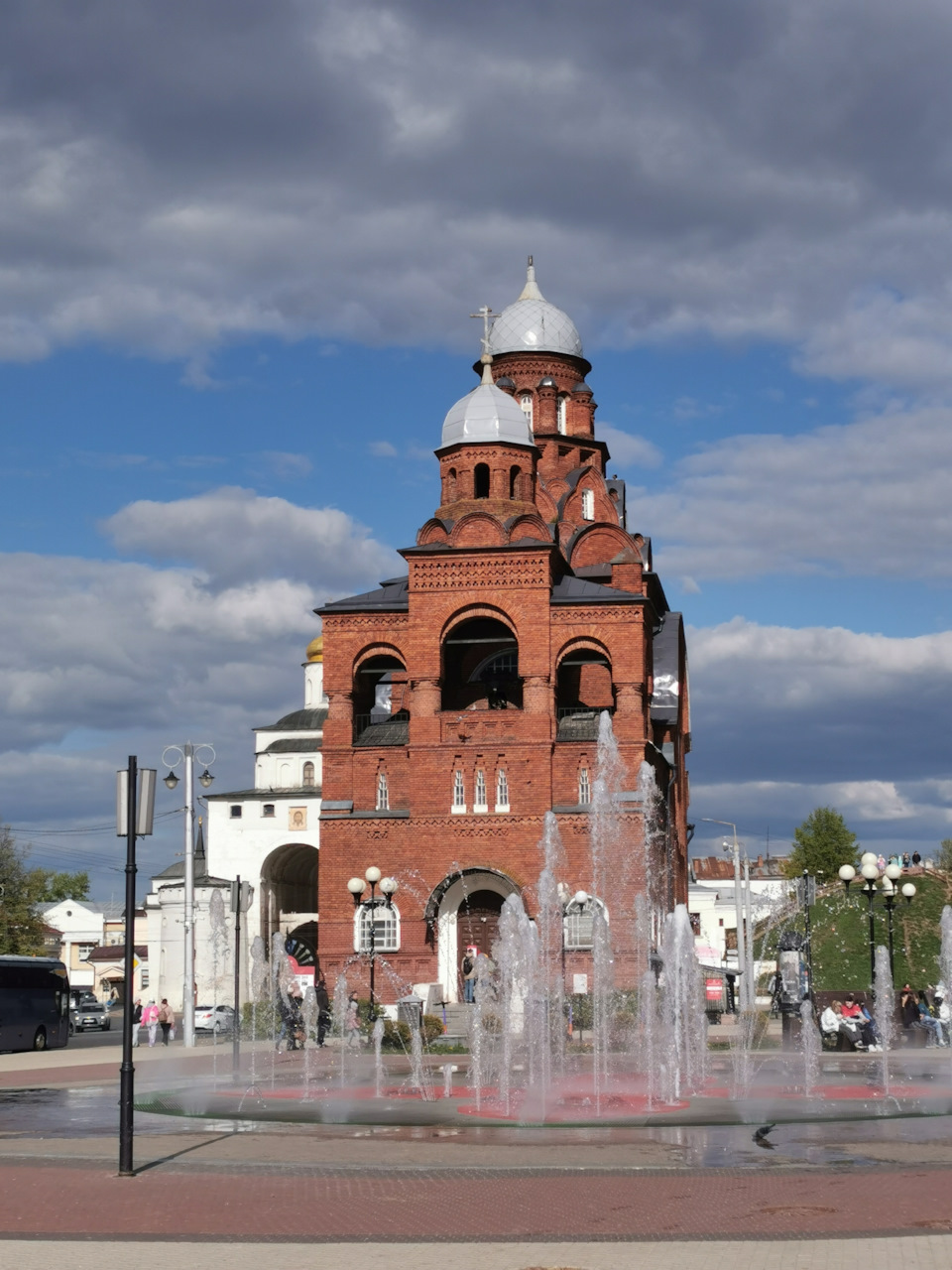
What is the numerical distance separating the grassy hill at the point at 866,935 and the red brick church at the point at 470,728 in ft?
24.8

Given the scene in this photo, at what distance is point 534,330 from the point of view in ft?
211

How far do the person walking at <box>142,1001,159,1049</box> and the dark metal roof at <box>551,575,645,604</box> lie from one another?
16.8m

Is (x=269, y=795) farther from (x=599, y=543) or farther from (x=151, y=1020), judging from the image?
(x=151, y=1020)

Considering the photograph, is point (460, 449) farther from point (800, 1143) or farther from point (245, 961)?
point (800, 1143)

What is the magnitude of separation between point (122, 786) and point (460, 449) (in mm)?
39305

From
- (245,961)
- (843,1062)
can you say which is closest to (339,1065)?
(843,1062)

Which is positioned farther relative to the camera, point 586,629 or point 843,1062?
point 586,629

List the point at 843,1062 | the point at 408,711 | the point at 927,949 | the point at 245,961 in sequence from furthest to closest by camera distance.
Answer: the point at 245,961 → the point at 927,949 → the point at 408,711 → the point at 843,1062

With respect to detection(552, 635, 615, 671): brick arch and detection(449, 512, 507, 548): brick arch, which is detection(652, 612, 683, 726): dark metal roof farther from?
detection(449, 512, 507, 548): brick arch

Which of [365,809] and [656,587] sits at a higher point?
[656,587]

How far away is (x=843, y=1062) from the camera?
2997cm

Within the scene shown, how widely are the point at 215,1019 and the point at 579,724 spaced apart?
17077 mm

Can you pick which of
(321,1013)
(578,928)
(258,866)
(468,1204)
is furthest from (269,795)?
(468,1204)

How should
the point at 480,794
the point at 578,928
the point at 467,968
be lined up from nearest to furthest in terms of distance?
the point at 578,928, the point at 467,968, the point at 480,794
